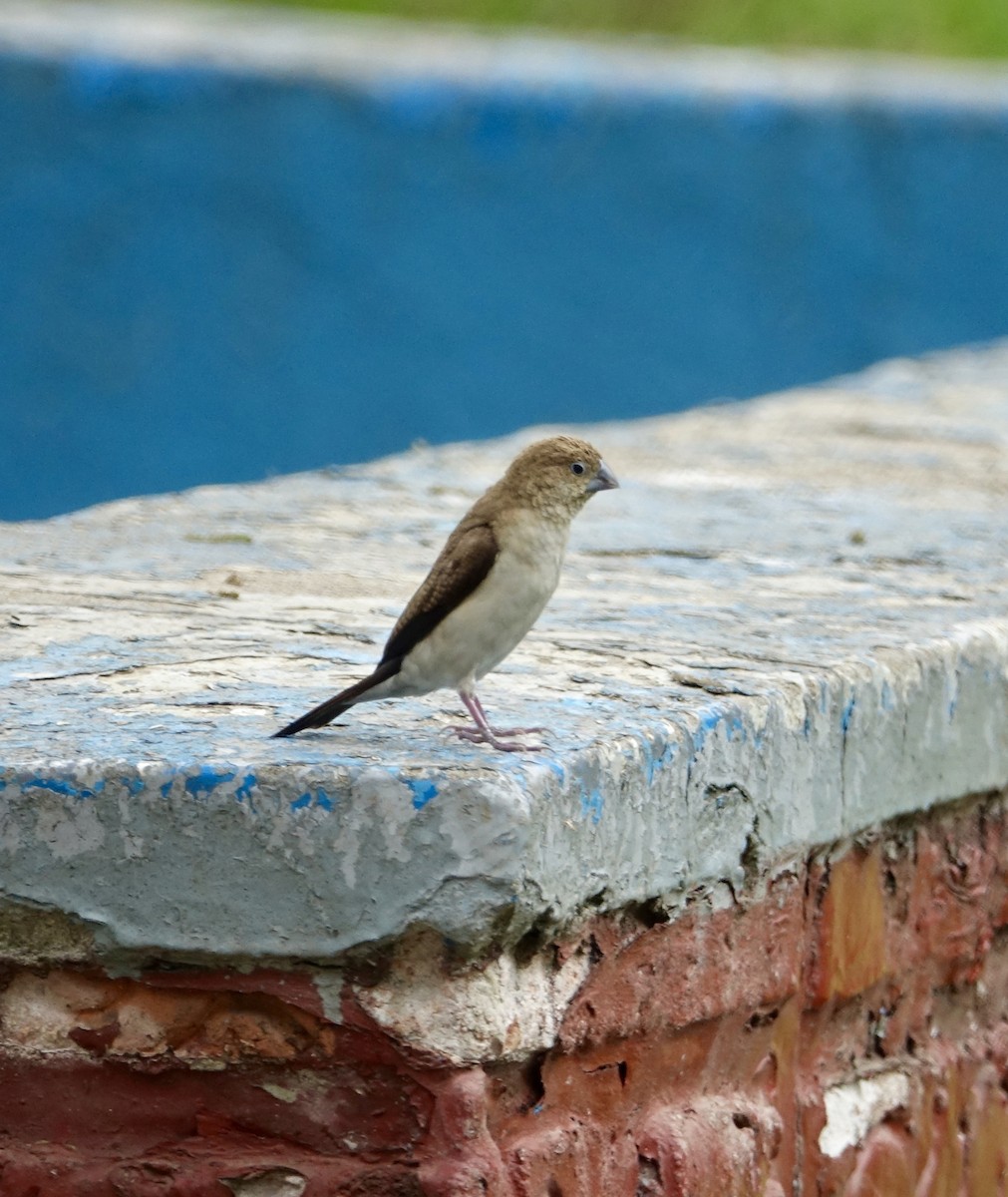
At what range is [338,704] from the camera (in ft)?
6.50

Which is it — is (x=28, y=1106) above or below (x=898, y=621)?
below

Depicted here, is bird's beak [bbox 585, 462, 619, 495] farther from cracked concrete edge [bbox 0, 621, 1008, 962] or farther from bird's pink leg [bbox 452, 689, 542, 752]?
cracked concrete edge [bbox 0, 621, 1008, 962]

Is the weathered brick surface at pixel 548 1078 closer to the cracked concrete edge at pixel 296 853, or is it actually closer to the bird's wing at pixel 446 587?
the cracked concrete edge at pixel 296 853

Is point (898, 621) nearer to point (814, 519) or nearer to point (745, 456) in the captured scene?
point (814, 519)

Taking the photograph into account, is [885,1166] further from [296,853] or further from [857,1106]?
[296,853]

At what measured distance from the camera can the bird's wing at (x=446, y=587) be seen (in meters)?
2.08

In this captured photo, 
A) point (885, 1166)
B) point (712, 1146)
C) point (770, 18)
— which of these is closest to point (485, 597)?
point (712, 1146)

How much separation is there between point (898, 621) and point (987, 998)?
59 cm

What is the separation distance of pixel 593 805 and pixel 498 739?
0.11 metres

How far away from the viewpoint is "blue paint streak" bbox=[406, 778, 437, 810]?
1.79m

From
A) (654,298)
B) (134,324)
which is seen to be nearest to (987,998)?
(134,324)

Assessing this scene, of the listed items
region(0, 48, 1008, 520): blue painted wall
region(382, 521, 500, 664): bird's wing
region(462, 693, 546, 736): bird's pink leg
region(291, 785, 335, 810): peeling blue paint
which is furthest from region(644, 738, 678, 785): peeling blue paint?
region(0, 48, 1008, 520): blue painted wall

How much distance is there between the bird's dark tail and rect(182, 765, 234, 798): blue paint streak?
151mm

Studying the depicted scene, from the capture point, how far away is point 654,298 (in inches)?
294
